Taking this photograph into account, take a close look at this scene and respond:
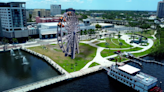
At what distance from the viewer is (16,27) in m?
126

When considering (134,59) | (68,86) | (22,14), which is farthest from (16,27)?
(134,59)

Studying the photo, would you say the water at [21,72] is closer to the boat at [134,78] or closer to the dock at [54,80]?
the dock at [54,80]

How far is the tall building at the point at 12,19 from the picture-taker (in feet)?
401

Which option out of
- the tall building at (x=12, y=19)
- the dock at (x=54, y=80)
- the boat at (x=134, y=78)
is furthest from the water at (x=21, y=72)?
the tall building at (x=12, y=19)

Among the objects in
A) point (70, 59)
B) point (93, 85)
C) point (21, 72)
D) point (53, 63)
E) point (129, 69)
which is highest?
point (129, 69)

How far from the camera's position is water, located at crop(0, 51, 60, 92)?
194ft

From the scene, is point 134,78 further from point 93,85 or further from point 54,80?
point 54,80

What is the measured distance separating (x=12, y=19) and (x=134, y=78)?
4411 inches

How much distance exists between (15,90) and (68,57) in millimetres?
39474

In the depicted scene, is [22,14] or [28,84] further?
[22,14]

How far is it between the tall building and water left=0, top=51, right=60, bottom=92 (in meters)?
41.8

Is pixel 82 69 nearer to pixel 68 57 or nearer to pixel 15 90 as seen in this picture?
pixel 68 57

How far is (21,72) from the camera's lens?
2704 inches

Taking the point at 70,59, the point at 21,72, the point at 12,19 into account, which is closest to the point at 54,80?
the point at 21,72
